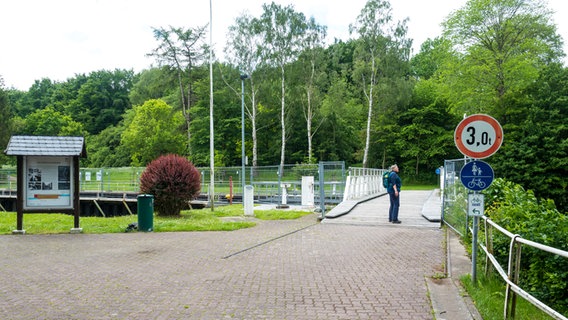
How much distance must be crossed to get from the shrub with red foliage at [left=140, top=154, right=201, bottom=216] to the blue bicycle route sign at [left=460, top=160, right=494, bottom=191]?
1179cm

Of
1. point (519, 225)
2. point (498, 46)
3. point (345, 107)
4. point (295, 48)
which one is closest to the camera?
point (519, 225)

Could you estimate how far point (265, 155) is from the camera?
172 ft

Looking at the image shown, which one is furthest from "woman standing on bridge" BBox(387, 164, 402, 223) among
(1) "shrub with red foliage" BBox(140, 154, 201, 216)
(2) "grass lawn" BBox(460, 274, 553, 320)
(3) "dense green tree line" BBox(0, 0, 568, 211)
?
(3) "dense green tree line" BBox(0, 0, 568, 211)

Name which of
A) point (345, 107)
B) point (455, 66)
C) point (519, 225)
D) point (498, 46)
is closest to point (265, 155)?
point (345, 107)

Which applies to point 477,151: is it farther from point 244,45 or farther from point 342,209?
point 244,45

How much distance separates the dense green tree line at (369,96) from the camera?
3841 centimetres

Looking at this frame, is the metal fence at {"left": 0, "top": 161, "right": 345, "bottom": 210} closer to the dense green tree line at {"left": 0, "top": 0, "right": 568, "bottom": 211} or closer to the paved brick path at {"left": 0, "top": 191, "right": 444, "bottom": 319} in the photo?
the paved brick path at {"left": 0, "top": 191, "right": 444, "bottom": 319}

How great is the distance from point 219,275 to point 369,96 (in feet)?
137

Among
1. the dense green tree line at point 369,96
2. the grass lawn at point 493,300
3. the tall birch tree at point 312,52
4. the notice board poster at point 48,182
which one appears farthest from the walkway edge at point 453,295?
the tall birch tree at point 312,52

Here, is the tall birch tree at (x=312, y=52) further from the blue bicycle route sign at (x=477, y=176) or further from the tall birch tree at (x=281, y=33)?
the blue bicycle route sign at (x=477, y=176)

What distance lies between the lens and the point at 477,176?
6.84 metres

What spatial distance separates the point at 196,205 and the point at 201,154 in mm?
23192

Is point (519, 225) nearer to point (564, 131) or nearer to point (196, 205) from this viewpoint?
point (196, 205)

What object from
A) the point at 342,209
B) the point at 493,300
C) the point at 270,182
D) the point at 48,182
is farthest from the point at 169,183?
the point at 493,300
